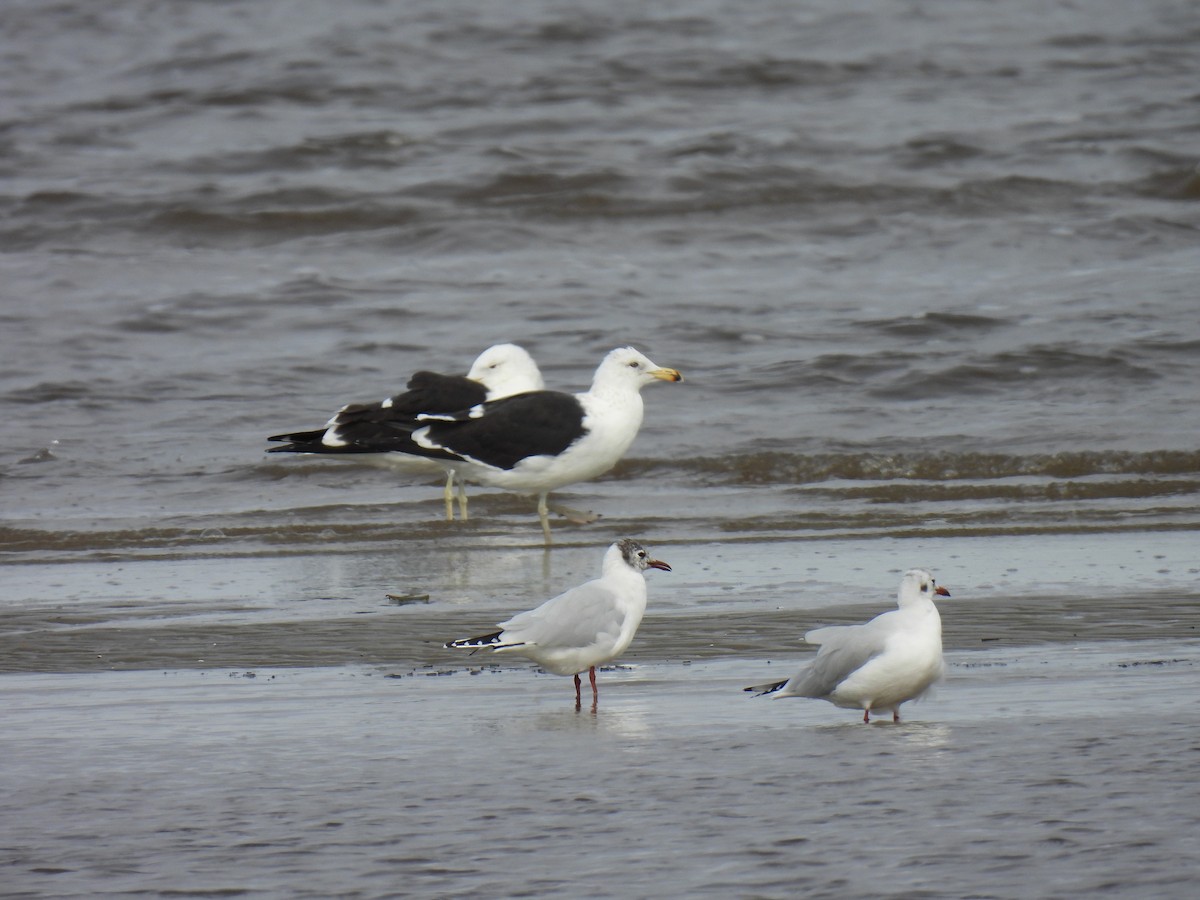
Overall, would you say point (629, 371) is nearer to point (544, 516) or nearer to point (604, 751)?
point (544, 516)

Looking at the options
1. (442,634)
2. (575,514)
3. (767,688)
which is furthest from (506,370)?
(767,688)

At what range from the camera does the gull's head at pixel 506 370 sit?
9.76 meters

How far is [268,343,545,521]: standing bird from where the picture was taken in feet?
29.8

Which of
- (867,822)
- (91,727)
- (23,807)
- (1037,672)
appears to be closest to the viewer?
(867,822)

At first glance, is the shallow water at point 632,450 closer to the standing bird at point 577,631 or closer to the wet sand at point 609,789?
the wet sand at point 609,789

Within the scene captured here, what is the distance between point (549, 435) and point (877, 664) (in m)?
4.63

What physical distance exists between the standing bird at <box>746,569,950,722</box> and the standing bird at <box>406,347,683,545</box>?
13.5 ft

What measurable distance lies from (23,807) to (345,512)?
5604 millimetres

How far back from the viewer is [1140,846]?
284 centimetres

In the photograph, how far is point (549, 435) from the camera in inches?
336

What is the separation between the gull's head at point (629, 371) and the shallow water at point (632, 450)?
63 cm

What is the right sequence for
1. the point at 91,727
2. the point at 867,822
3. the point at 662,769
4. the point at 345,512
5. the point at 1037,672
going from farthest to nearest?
the point at 345,512 < the point at 1037,672 < the point at 91,727 < the point at 662,769 < the point at 867,822

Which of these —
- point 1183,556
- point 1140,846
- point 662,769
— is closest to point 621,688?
point 662,769

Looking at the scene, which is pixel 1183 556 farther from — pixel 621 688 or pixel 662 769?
pixel 662 769
